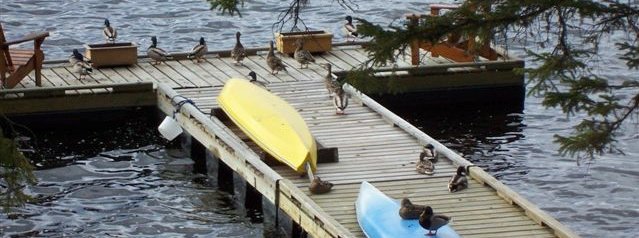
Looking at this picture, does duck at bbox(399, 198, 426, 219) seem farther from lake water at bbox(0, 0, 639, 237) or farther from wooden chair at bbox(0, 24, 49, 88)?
wooden chair at bbox(0, 24, 49, 88)

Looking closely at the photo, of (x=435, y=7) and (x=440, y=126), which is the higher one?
(x=435, y=7)

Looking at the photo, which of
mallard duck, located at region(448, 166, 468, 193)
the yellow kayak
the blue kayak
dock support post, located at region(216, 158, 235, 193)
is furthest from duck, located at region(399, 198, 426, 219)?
dock support post, located at region(216, 158, 235, 193)

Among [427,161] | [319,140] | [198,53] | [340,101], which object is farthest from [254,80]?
[427,161]

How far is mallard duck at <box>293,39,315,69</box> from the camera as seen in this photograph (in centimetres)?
2869

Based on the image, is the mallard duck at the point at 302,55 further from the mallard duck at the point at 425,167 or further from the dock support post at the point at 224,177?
the mallard duck at the point at 425,167

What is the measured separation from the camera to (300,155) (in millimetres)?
21656

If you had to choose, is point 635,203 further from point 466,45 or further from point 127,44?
point 127,44

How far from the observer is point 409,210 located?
18938mm

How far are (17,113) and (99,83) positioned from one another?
1627mm

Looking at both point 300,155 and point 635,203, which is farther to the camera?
point 635,203

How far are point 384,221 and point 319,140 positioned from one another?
4.77 meters

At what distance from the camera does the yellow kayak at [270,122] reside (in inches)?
860

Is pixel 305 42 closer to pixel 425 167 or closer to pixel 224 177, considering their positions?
pixel 224 177

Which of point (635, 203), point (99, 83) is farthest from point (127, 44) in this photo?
point (635, 203)
